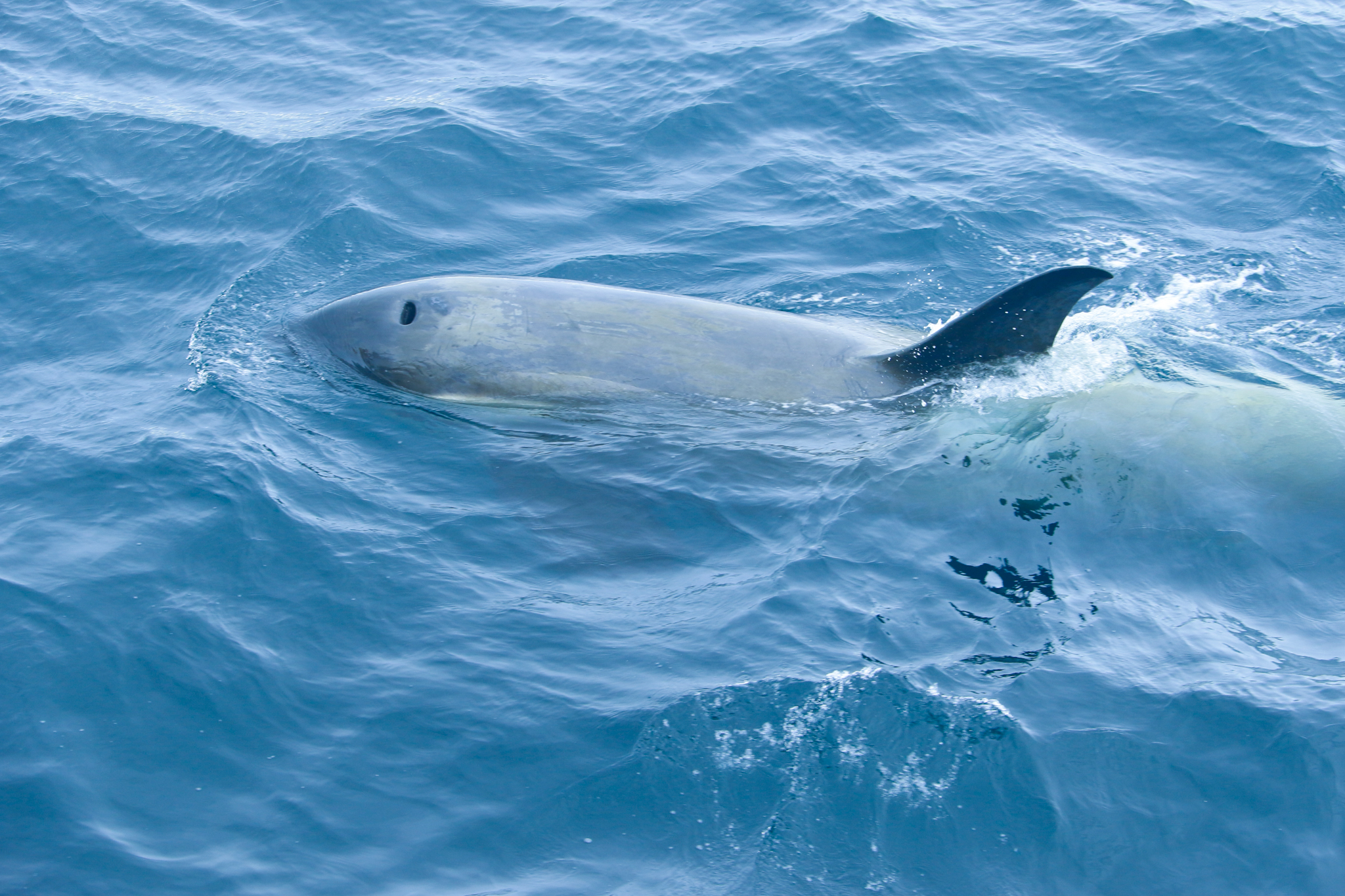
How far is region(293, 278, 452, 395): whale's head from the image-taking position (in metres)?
14.8

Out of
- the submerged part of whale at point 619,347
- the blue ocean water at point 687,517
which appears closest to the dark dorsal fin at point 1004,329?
the submerged part of whale at point 619,347

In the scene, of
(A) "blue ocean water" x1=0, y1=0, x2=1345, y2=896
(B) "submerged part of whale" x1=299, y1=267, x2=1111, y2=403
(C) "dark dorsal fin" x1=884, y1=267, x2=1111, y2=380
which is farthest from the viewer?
(B) "submerged part of whale" x1=299, y1=267, x2=1111, y2=403

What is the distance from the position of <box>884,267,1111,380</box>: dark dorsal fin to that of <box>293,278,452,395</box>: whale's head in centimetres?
588

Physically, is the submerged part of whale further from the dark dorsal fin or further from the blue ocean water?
the blue ocean water

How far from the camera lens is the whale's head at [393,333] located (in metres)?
14.8

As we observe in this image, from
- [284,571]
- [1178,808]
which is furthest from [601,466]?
[1178,808]

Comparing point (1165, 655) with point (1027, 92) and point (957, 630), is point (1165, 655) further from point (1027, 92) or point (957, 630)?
point (1027, 92)

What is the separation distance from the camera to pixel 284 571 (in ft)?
40.8

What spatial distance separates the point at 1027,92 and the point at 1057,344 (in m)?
11.4

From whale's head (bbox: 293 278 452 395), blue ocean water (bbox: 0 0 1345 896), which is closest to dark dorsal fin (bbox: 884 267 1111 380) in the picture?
blue ocean water (bbox: 0 0 1345 896)

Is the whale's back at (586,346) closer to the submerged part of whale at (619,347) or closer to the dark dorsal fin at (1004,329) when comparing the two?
the submerged part of whale at (619,347)

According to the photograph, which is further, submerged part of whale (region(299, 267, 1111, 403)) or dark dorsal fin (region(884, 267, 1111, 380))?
submerged part of whale (region(299, 267, 1111, 403))

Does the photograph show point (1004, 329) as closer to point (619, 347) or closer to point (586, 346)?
point (619, 347)

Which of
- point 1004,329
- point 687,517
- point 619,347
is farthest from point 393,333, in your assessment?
point 1004,329
